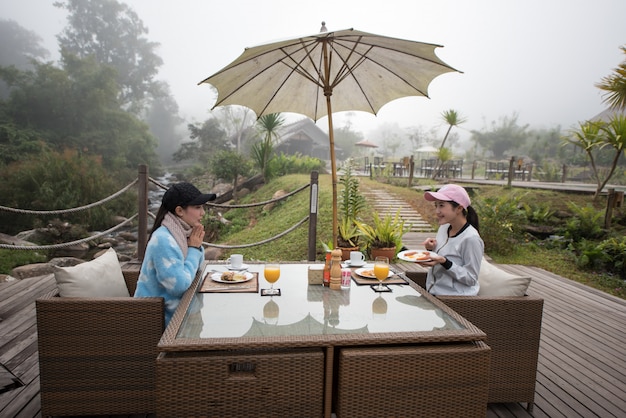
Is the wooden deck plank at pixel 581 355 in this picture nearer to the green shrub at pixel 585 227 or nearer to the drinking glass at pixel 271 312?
the drinking glass at pixel 271 312

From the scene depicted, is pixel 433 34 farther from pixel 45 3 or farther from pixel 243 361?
pixel 243 361

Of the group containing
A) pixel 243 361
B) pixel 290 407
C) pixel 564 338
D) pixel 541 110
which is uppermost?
pixel 541 110

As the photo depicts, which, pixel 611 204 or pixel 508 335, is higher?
pixel 611 204

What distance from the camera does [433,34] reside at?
279ft

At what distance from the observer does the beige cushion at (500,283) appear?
2082mm

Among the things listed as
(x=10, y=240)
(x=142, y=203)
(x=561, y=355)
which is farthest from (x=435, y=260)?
(x=10, y=240)

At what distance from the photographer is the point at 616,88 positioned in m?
7.39

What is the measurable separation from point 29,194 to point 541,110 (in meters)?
130

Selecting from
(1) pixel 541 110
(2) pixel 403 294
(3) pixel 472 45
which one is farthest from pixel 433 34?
(2) pixel 403 294

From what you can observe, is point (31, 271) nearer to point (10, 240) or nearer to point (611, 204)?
point (10, 240)

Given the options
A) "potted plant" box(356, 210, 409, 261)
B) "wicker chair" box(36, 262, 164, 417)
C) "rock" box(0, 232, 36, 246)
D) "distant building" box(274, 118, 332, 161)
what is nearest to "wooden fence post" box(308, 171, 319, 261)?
"potted plant" box(356, 210, 409, 261)

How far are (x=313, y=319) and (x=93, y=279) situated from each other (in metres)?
1.19

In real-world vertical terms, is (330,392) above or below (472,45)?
below

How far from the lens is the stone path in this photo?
6.66 metres
